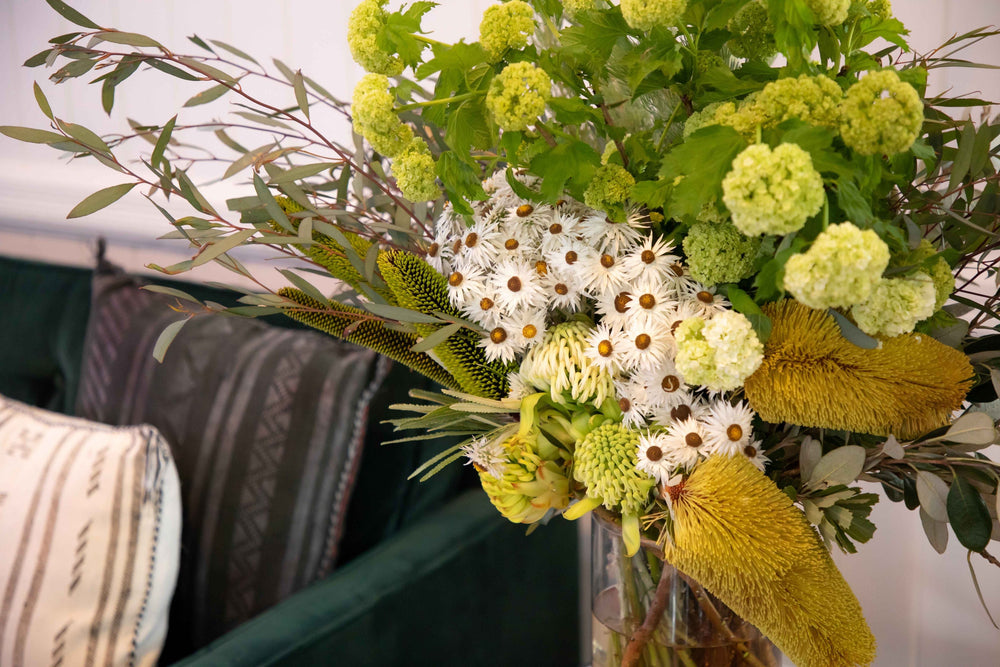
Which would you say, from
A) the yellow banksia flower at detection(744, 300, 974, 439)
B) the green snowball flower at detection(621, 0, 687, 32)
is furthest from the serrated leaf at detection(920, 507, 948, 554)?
the green snowball flower at detection(621, 0, 687, 32)

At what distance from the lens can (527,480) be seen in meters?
0.47

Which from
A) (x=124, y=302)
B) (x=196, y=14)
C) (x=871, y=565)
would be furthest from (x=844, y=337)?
(x=196, y=14)

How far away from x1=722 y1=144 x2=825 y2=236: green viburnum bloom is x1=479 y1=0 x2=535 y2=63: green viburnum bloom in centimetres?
14

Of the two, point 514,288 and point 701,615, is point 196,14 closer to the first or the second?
point 514,288

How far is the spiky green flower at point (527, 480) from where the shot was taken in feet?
1.53

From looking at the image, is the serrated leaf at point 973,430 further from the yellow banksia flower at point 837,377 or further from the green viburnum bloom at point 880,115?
the green viburnum bloom at point 880,115

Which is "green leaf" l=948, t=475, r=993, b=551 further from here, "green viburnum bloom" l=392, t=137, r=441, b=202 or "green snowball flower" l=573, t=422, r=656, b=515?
"green viburnum bloom" l=392, t=137, r=441, b=202

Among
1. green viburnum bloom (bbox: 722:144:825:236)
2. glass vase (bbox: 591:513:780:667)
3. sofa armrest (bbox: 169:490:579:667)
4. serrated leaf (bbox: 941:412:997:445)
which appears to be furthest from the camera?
sofa armrest (bbox: 169:490:579:667)

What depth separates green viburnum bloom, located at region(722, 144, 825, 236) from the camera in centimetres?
31

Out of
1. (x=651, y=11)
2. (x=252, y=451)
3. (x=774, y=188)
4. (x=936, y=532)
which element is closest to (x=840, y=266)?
(x=774, y=188)

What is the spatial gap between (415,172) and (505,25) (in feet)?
0.30

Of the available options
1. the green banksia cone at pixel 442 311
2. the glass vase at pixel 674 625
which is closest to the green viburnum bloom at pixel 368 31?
the green banksia cone at pixel 442 311

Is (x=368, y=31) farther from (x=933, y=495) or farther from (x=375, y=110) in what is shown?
(x=933, y=495)

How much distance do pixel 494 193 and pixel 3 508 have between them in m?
0.71
